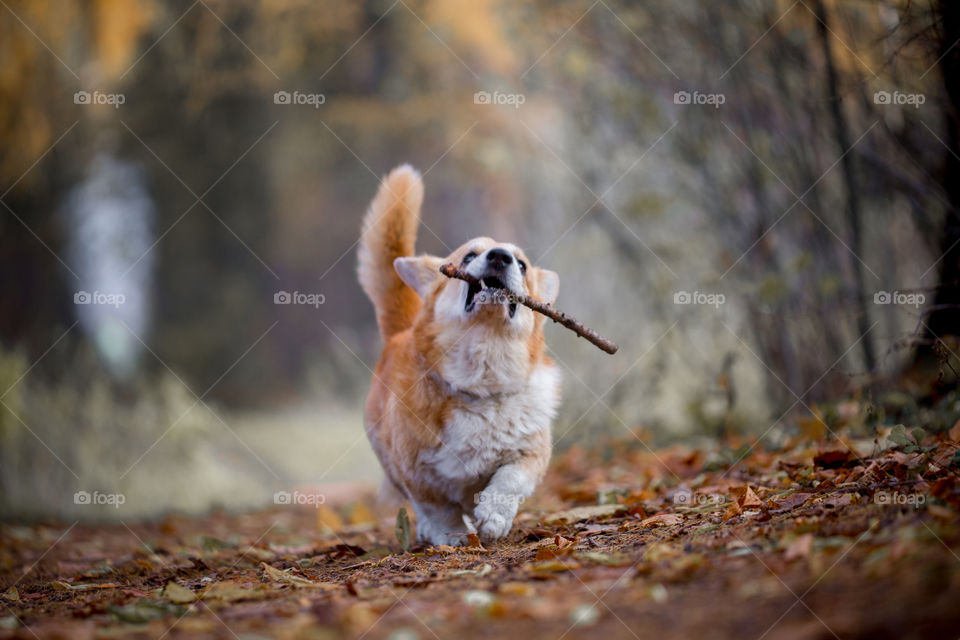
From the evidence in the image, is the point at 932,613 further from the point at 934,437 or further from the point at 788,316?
the point at 788,316

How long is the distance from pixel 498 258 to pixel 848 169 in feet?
8.66

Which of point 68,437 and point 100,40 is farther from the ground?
point 100,40

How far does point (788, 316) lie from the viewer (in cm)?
563

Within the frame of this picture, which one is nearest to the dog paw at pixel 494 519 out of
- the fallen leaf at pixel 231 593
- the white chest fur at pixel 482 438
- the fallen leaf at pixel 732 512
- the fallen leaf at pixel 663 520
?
the white chest fur at pixel 482 438

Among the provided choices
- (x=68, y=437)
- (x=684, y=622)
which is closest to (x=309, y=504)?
(x=68, y=437)

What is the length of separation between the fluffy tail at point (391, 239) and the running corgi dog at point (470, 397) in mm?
440

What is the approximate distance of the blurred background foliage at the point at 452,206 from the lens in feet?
17.8

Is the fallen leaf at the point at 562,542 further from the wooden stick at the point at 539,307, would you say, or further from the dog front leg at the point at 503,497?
the wooden stick at the point at 539,307

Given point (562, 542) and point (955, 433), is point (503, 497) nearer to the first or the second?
point (562, 542)

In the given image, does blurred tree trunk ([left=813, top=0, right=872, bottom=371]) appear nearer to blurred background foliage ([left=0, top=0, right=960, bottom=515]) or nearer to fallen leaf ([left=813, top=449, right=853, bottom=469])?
blurred background foliage ([left=0, top=0, right=960, bottom=515])

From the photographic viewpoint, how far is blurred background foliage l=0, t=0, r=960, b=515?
5.42 m

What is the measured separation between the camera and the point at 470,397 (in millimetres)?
3955

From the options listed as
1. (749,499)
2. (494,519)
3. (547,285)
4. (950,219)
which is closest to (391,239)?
(547,285)

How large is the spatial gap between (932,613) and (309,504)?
261 inches
